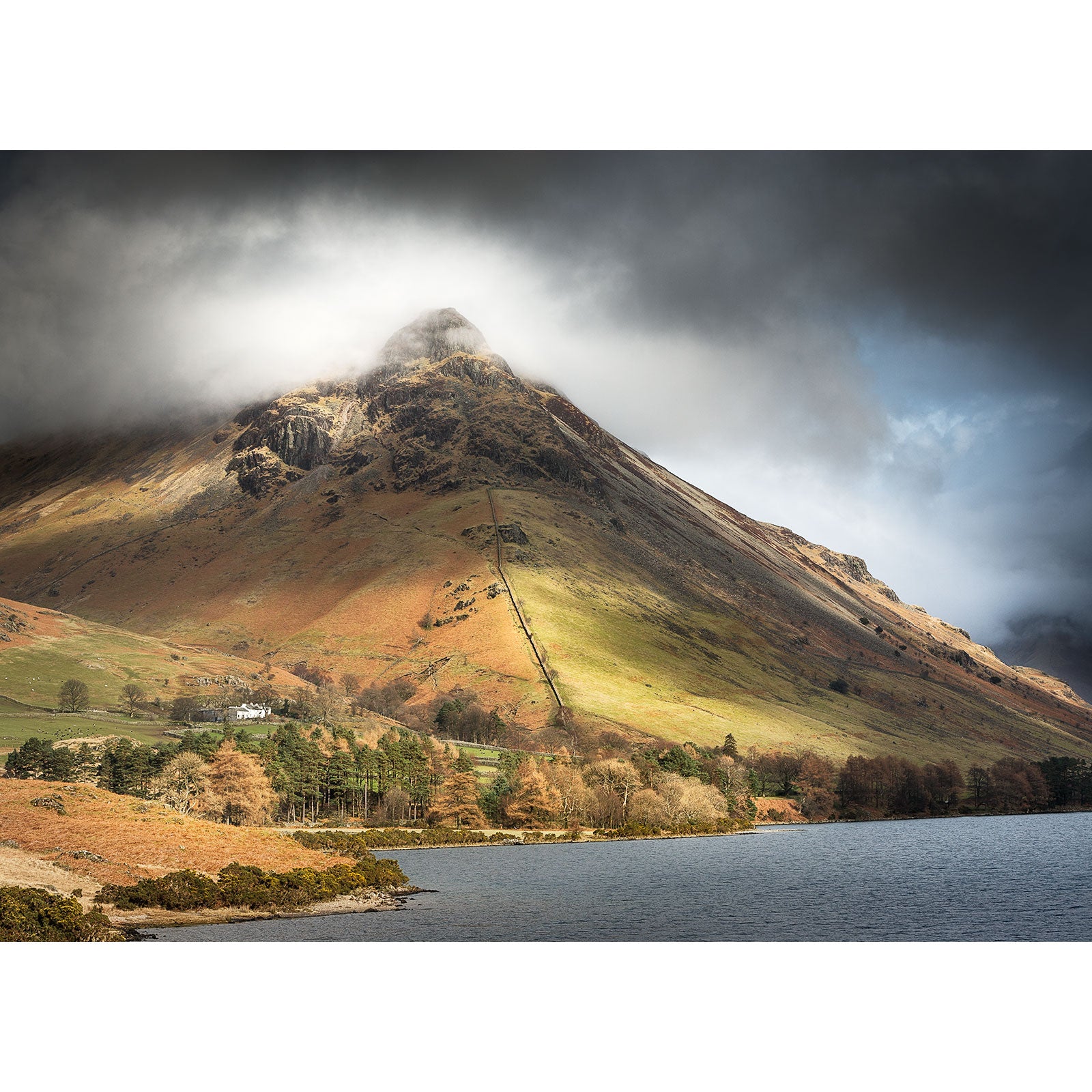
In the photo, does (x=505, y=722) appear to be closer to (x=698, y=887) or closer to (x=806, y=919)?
(x=698, y=887)

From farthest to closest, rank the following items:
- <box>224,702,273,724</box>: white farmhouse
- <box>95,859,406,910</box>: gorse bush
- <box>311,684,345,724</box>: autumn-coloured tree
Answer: <box>311,684,345,724</box>: autumn-coloured tree → <box>224,702,273,724</box>: white farmhouse → <box>95,859,406,910</box>: gorse bush

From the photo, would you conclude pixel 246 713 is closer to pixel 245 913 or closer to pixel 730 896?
pixel 245 913

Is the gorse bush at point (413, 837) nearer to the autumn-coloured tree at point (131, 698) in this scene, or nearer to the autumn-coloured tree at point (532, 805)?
the autumn-coloured tree at point (532, 805)

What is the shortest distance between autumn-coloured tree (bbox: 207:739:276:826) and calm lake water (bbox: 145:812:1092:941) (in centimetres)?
1604

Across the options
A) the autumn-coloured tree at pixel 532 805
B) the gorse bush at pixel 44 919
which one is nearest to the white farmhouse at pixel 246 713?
the autumn-coloured tree at pixel 532 805

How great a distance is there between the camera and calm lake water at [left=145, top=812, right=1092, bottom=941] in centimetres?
4247

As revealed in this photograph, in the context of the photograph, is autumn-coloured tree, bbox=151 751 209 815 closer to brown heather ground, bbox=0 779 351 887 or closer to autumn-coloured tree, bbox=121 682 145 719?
brown heather ground, bbox=0 779 351 887

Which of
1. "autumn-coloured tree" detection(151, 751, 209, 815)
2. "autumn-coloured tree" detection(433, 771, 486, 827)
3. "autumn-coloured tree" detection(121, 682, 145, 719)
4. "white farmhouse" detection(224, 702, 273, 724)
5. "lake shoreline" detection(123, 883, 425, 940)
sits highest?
"autumn-coloured tree" detection(121, 682, 145, 719)

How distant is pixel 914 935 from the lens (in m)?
41.5

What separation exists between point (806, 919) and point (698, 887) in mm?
13195

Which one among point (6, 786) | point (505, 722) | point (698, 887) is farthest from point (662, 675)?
point (6, 786)

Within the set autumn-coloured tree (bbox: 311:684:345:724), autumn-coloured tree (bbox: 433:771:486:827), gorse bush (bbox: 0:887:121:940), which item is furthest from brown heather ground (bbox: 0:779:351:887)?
autumn-coloured tree (bbox: 311:684:345:724)

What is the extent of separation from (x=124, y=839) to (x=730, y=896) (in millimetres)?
36332

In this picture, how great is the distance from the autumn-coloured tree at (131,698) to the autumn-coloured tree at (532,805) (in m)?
63.6
